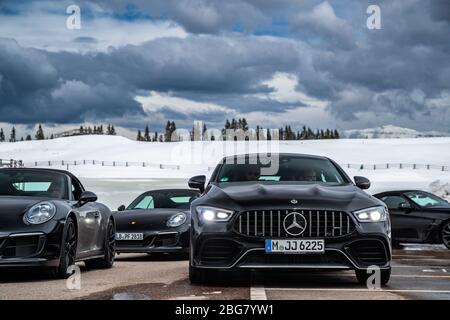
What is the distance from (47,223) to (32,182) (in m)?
1.35

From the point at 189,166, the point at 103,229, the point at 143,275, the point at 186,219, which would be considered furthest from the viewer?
the point at 189,166

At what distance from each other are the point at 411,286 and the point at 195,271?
2363mm

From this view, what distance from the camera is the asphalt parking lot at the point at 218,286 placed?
7.93m

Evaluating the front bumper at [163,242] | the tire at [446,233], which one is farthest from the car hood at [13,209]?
the tire at [446,233]

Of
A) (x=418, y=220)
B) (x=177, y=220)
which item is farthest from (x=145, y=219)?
(x=418, y=220)

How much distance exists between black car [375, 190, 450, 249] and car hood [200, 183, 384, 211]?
7.97 m

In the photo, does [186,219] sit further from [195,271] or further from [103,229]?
[195,271]

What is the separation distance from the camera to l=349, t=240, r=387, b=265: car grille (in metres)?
8.64

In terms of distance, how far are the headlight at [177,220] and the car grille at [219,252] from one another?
5557 mm

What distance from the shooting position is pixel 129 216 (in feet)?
48.4

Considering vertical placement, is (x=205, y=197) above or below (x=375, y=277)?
above

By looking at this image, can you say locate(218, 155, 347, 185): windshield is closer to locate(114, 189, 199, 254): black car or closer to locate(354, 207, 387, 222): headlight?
locate(354, 207, 387, 222): headlight
